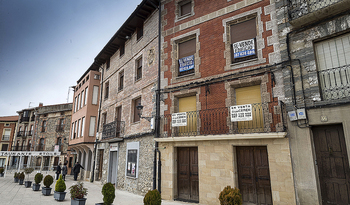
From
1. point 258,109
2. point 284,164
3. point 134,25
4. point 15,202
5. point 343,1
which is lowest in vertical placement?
point 15,202

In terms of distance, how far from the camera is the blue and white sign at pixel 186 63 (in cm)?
1055

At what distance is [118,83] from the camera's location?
16.5 m

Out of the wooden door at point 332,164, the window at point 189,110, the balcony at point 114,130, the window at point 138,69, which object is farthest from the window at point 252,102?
the balcony at point 114,130

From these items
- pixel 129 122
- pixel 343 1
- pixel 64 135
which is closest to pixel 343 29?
pixel 343 1

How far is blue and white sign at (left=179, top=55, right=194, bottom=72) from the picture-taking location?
10.5 m

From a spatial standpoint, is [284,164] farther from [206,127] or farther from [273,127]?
[206,127]

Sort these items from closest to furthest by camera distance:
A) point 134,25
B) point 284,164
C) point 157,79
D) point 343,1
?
point 343,1 → point 284,164 → point 157,79 → point 134,25

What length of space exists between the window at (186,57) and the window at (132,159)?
16.1 ft

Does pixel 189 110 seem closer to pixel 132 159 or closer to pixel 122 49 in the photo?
pixel 132 159

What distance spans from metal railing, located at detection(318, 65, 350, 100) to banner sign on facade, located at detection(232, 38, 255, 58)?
2.60 meters

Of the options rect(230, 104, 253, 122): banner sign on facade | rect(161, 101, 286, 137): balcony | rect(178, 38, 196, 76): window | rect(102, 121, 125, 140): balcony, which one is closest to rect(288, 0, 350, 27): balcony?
rect(161, 101, 286, 137): balcony

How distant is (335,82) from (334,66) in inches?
21.8

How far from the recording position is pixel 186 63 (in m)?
10.7

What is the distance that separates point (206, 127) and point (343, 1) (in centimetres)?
612
